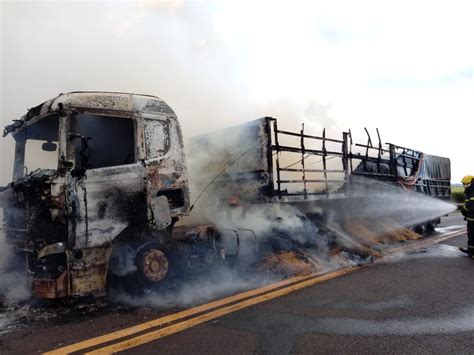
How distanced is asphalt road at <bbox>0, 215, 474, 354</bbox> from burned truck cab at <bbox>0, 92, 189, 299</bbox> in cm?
55

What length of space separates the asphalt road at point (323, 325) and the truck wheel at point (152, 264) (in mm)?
401

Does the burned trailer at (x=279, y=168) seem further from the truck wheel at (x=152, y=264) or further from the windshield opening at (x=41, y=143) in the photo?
the windshield opening at (x=41, y=143)

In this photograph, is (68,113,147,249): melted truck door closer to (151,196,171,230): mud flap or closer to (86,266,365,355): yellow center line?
(151,196,171,230): mud flap

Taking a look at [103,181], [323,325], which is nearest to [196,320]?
[323,325]

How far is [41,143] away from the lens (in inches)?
206

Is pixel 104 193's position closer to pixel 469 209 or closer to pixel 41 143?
pixel 41 143

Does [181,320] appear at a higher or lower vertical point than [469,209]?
lower

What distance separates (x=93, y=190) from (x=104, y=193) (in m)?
0.13

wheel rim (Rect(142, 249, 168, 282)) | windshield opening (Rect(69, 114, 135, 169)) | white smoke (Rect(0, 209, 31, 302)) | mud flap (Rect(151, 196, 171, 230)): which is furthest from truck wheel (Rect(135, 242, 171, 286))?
white smoke (Rect(0, 209, 31, 302))


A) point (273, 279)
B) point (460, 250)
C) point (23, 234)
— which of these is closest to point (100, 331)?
point (23, 234)

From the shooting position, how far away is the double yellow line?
333 cm

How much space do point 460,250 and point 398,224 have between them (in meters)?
1.90

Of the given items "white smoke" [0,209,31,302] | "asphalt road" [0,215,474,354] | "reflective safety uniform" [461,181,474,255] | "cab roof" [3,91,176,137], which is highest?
"cab roof" [3,91,176,137]

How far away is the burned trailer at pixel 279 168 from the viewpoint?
6418 mm
